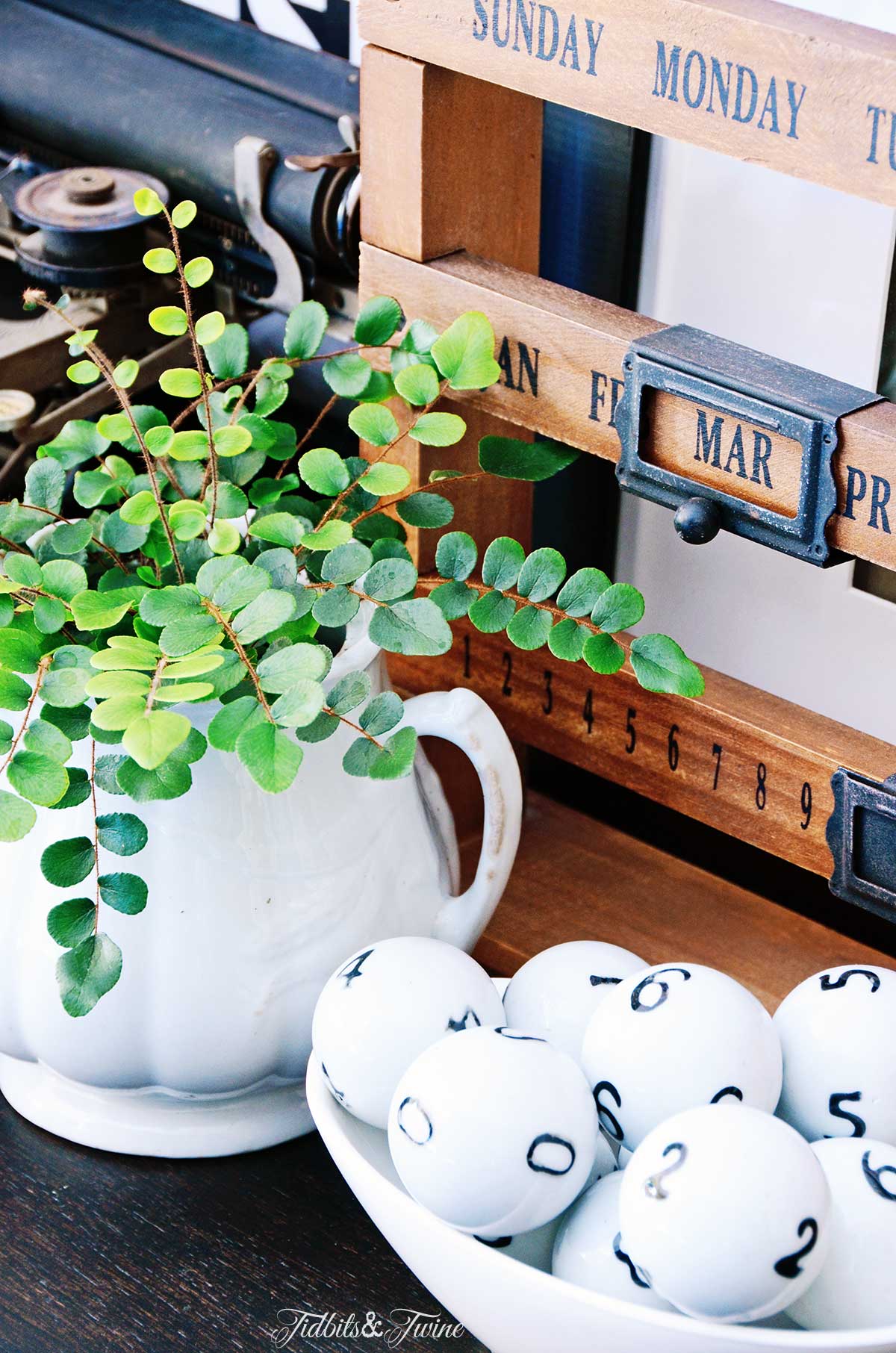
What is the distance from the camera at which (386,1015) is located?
0.70 meters

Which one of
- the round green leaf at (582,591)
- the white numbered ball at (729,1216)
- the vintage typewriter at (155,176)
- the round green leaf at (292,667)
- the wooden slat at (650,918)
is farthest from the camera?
the vintage typewriter at (155,176)

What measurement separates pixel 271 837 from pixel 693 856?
0.45m

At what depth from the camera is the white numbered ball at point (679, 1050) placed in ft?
2.17

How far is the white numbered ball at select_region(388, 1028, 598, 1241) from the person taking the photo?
624 millimetres

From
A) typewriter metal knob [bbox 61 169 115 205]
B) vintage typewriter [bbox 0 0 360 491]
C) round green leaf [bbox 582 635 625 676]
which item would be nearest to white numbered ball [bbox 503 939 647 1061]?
round green leaf [bbox 582 635 625 676]

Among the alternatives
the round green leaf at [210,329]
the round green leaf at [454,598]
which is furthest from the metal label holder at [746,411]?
the round green leaf at [210,329]

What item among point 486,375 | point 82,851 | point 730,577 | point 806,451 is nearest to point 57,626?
point 82,851

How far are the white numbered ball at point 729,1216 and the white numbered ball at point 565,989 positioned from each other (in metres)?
0.14

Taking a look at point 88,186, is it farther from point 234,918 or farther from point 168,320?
point 234,918

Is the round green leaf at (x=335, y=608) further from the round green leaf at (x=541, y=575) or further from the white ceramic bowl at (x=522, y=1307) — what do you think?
the white ceramic bowl at (x=522, y=1307)

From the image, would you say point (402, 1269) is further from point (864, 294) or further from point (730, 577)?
point (864, 294)

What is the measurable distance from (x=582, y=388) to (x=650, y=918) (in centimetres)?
35

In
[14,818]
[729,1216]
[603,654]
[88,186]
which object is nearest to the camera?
[729,1216]

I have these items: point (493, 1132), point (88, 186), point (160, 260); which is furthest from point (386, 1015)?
point (88, 186)
